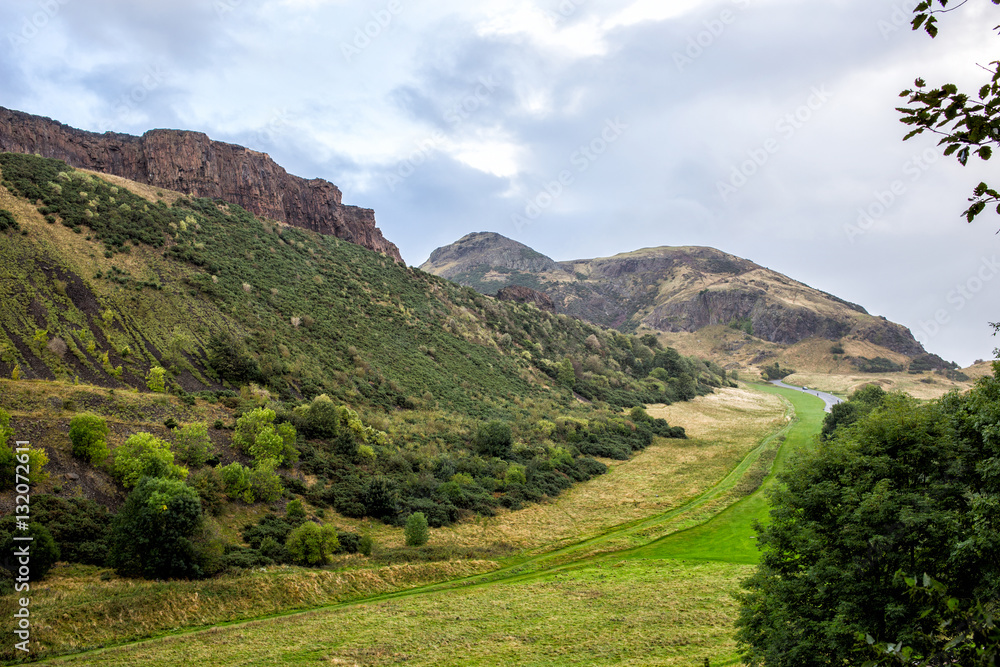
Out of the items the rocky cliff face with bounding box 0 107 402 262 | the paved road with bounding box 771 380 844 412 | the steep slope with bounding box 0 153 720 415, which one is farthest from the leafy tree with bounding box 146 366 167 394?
the paved road with bounding box 771 380 844 412

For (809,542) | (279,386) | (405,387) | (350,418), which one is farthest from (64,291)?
(809,542)

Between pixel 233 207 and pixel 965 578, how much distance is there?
77.4 m

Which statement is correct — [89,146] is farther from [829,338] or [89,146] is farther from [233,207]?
[829,338]

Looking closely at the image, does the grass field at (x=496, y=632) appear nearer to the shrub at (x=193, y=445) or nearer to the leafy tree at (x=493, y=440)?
the shrub at (x=193, y=445)

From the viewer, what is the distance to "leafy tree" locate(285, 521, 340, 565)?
2270 cm

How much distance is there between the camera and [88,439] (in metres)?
23.0

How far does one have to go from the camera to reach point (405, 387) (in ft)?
168

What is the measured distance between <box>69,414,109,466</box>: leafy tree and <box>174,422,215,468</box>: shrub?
11.2 ft

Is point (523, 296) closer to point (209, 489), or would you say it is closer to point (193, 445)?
point (193, 445)

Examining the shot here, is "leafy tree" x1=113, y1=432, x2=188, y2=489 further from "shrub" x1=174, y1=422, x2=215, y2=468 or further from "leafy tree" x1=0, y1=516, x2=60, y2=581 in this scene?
"leafy tree" x1=0, y1=516, x2=60, y2=581

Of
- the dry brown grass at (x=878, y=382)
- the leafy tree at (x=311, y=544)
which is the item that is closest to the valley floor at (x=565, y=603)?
the leafy tree at (x=311, y=544)

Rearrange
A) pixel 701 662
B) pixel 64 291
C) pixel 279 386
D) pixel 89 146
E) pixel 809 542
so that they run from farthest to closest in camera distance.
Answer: pixel 89 146 < pixel 279 386 < pixel 64 291 < pixel 701 662 < pixel 809 542

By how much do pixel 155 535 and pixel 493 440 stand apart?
26.8 meters

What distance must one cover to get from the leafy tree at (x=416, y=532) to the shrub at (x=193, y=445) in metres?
11.2
